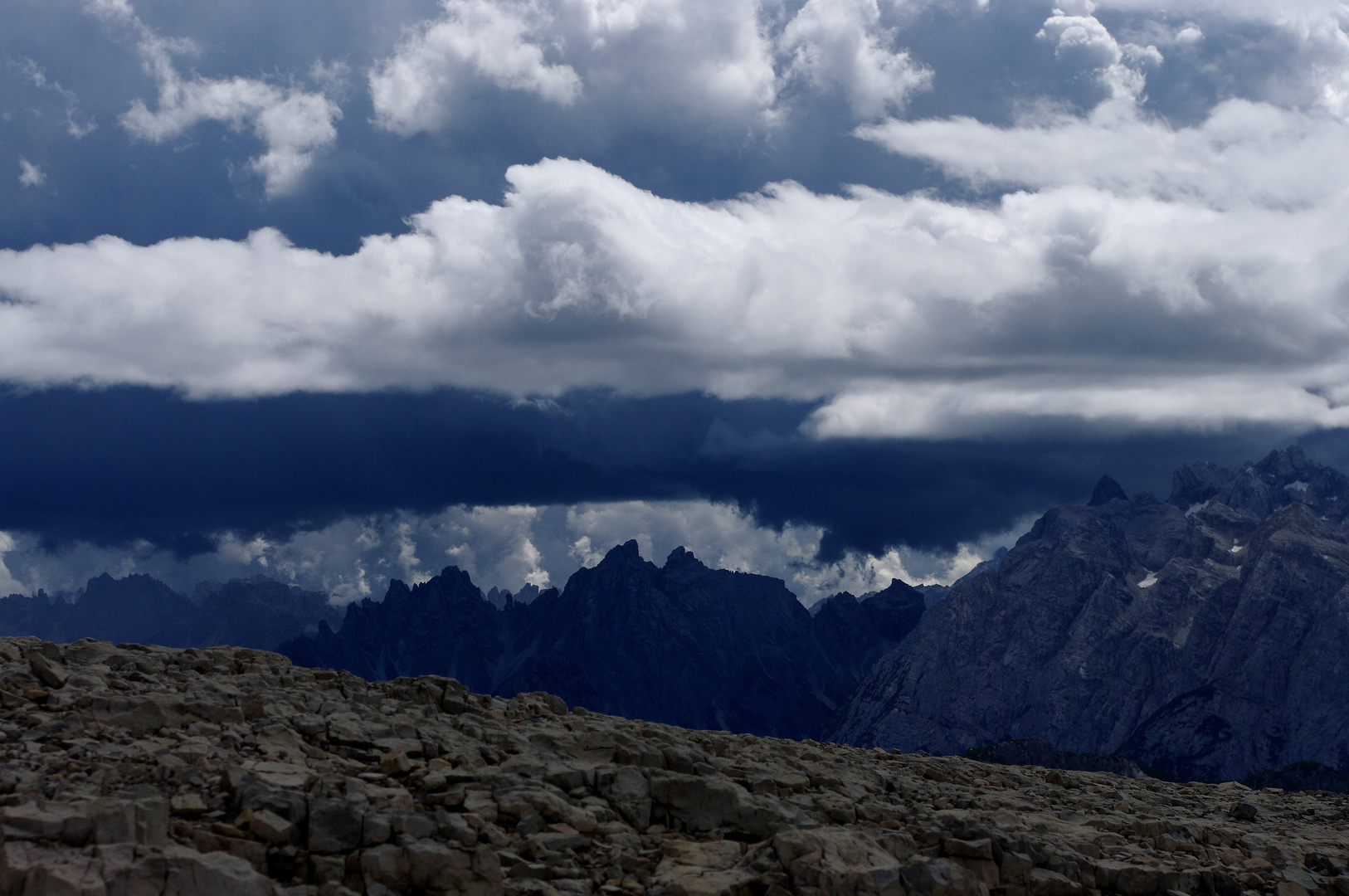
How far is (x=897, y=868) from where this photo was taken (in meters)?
44.0

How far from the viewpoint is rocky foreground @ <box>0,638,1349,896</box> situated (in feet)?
125

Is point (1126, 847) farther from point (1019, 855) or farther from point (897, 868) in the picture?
point (897, 868)

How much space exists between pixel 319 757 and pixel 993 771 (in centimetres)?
4623

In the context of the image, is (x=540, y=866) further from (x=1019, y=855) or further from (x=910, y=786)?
(x=910, y=786)

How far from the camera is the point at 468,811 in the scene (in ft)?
144

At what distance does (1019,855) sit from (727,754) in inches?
671

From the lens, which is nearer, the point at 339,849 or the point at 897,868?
the point at 339,849

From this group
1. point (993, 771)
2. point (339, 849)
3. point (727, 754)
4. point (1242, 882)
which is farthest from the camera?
point (993, 771)

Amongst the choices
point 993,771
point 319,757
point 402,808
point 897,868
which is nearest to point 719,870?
point 897,868

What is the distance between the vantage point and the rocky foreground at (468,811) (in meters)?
38.0

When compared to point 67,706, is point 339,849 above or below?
below

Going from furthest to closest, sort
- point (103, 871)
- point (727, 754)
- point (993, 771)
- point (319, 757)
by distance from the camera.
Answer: point (993, 771)
point (727, 754)
point (319, 757)
point (103, 871)

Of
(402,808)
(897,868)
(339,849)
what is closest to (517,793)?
(402,808)

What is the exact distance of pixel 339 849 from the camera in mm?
39500
